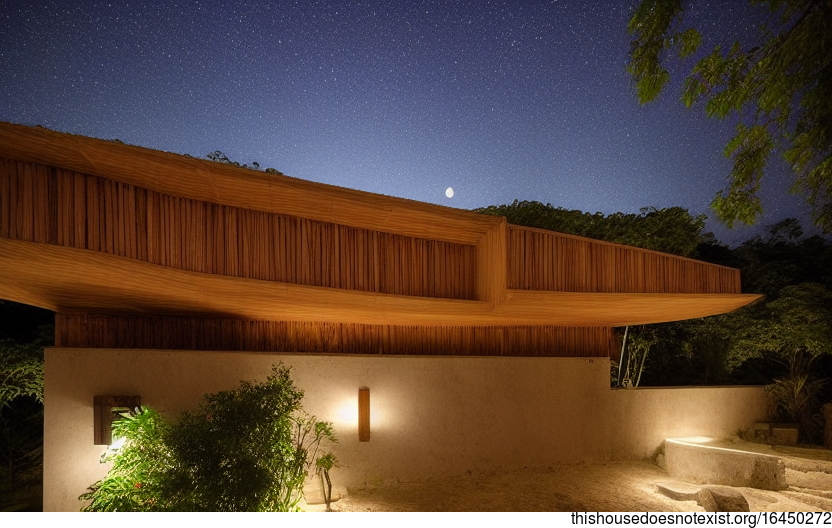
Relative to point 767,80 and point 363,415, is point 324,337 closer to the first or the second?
point 363,415

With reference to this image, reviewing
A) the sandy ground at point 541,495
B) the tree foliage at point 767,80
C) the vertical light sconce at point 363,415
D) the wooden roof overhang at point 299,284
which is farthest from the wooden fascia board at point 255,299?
the sandy ground at point 541,495

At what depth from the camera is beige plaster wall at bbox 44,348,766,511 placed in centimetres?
567

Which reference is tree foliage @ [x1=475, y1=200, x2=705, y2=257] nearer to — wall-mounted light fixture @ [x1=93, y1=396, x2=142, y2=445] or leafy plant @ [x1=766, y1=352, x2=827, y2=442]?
leafy plant @ [x1=766, y1=352, x2=827, y2=442]

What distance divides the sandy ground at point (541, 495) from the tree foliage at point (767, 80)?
362 cm

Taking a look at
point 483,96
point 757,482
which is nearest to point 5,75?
point 483,96

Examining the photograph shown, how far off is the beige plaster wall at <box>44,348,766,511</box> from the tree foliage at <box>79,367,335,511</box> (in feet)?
3.15

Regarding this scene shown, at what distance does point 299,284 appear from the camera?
5.32 meters

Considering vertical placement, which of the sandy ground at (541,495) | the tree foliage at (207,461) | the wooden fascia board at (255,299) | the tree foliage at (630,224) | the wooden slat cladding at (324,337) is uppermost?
the tree foliage at (630,224)

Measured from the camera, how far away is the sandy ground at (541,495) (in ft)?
20.6

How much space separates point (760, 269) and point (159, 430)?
39.4ft

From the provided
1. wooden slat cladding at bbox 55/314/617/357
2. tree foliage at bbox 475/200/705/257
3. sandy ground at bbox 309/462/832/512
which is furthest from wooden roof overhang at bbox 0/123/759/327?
tree foliage at bbox 475/200/705/257

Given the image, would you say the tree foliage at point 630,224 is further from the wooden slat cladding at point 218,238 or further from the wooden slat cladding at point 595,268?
the wooden slat cladding at point 218,238

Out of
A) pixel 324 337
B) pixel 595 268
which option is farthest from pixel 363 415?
pixel 595 268

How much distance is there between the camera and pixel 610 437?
28.5ft
